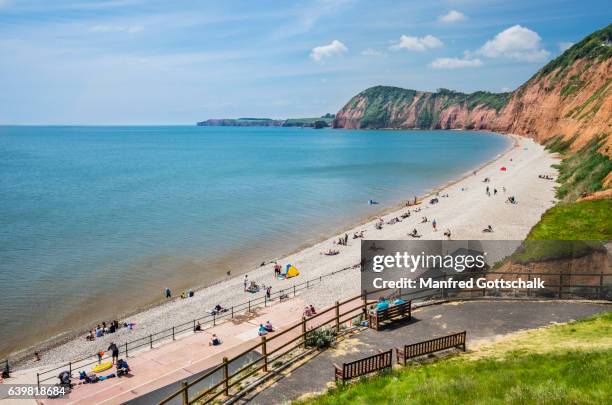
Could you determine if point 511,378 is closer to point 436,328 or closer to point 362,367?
point 362,367

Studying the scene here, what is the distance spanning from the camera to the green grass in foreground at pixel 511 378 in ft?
26.7

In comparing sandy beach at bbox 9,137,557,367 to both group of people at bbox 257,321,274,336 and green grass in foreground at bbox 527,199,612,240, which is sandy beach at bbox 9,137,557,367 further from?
green grass in foreground at bbox 527,199,612,240

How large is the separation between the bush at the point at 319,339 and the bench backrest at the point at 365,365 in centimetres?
202

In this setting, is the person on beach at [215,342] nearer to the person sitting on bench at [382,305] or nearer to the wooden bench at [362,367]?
the person sitting on bench at [382,305]

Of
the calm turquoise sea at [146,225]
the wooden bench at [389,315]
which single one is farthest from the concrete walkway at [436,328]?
the calm turquoise sea at [146,225]

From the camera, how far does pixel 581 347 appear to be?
10812 mm

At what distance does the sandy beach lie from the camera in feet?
83.9

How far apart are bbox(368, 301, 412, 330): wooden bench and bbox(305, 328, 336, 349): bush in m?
1.56

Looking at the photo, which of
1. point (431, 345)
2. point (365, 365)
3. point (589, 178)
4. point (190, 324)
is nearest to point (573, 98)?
point (589, 178)

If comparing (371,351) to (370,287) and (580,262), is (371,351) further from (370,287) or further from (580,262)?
(370,287)

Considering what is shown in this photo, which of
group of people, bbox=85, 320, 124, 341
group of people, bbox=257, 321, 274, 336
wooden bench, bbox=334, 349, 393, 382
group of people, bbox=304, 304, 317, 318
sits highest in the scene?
wooden bench, bbox=334, 349, 393, 382

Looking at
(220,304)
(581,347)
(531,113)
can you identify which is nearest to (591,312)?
(581,347)

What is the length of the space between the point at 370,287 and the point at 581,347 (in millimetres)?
15861

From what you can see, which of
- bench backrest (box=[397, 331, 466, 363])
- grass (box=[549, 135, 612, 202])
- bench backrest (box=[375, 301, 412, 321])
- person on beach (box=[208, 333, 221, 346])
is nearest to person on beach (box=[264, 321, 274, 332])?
person on beach (box=[208, 333, 221, 346])
